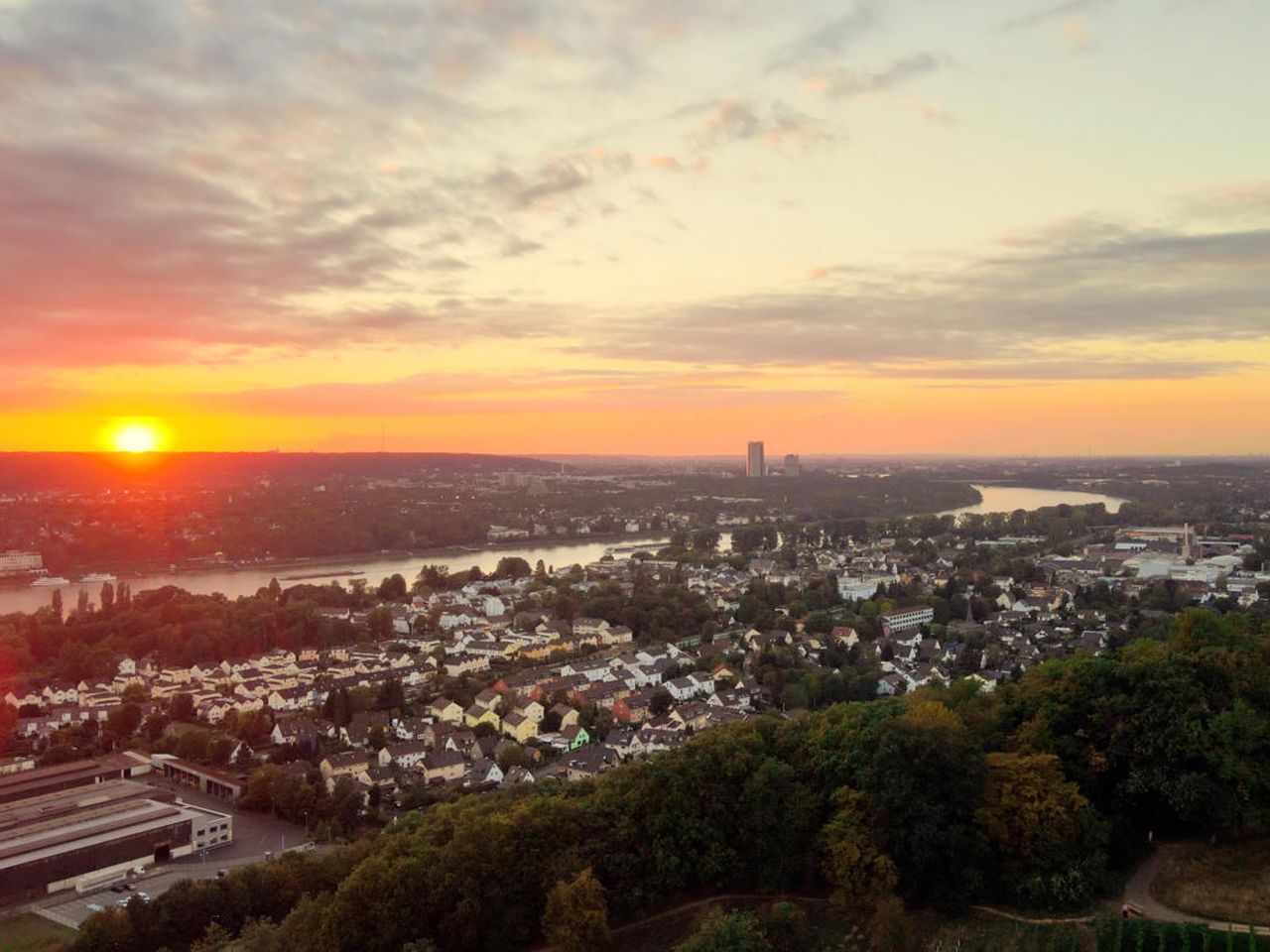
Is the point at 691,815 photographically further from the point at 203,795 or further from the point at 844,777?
the point at 203,795

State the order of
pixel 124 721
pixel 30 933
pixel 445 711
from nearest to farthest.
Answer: pixel 30 933
pixel 124 721
pixel 445 711

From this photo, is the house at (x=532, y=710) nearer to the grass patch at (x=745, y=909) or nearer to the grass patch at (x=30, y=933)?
the grass patch at (x=30, y=933)

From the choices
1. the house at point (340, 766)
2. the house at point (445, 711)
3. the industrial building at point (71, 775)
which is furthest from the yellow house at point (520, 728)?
the industrial building at point (71, 775)

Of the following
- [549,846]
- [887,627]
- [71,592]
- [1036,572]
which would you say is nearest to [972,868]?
[549,846]

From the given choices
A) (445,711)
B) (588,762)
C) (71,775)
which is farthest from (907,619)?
(71,775)

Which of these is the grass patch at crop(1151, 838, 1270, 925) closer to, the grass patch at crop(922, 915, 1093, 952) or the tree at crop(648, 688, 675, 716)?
the grass patch at crop(922, 915, 1093, 952)

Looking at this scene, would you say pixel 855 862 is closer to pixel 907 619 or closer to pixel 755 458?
pixel 907 619
